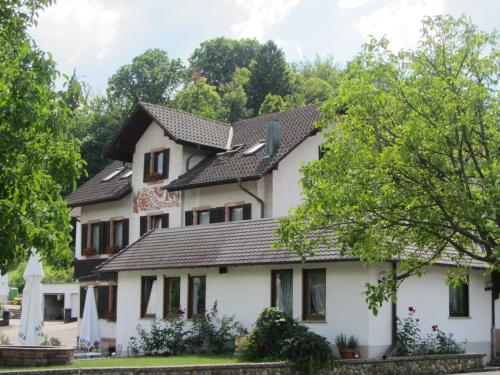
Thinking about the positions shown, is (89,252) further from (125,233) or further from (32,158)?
(32,158)

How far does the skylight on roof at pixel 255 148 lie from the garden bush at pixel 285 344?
44.4ft

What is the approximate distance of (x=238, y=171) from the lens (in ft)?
106

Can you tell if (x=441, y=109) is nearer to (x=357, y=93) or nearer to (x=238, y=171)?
(x=357, y=93)

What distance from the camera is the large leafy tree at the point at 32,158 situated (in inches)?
403

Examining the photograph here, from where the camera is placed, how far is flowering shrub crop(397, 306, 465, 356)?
2216 centimetres

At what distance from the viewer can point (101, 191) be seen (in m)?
39.8

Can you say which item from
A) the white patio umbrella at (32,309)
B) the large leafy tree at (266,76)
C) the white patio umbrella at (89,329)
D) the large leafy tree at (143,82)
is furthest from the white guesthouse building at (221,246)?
the large leafy tree at (266,76)

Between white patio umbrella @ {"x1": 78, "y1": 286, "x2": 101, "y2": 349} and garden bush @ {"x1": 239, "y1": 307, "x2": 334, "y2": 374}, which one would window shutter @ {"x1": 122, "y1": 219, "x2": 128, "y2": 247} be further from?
garden bush @ {"x1": 239, "y1": 307, "x2": 334, "y2": 374}

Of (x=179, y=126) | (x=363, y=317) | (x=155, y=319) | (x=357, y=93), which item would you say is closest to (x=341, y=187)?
(x=357, y=93)

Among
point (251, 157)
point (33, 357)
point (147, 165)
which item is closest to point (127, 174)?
point (147, 165)

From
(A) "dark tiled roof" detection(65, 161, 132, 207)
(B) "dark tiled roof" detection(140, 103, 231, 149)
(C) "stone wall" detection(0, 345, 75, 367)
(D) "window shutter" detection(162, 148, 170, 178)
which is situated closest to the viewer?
(C) "stone wall" detection(0, 345, 75, 367)

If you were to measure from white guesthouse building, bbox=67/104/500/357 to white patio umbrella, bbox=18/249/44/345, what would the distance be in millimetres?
4832

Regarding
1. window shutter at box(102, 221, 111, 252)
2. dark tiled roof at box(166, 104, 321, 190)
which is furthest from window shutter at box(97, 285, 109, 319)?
dark tiled roof at box(166, 104, 321, 190)

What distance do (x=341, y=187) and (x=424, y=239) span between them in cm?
212
